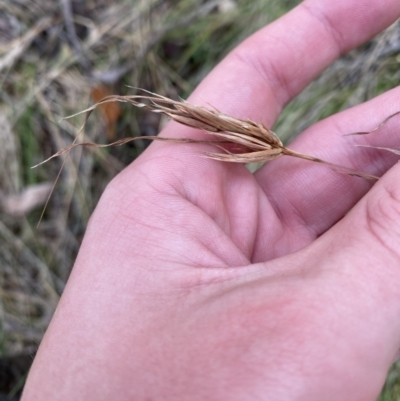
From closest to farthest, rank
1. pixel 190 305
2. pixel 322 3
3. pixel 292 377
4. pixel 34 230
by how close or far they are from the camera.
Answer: pixel 292 377 < pixel 190 305 < pixel 322 3 < pixel 34 230

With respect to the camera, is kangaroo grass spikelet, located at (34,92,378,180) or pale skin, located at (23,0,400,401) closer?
pale skin, located at (23,0,400,401)

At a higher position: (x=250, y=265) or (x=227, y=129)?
(x=227, y=129)

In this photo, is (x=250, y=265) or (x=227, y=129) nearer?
(x=250, y=265)

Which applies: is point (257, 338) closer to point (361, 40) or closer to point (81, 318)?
point (81, 318)

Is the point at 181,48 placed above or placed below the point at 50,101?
below

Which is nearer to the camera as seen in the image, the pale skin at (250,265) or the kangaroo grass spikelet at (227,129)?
the pale skin at (250,265)

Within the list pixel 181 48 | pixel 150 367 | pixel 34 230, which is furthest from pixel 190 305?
pixel 181 48

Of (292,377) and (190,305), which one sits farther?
→ (190,305)

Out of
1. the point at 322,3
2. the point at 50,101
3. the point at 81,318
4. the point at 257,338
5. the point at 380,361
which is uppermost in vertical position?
the point at 50,101
